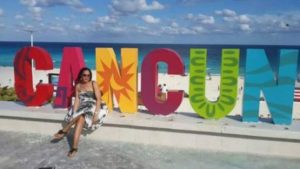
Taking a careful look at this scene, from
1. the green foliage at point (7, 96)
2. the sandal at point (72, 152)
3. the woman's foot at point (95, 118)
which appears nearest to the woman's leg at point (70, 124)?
the woman's foot at point (95, 118)

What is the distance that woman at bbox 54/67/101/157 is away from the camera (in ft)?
22.1

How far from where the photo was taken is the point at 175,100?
7.10m

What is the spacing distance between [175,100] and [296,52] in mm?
2335

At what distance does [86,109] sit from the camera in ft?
22.3

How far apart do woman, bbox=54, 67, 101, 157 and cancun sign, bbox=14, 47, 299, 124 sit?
0.55 m

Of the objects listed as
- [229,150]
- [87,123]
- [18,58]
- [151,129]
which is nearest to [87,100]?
[87,123]

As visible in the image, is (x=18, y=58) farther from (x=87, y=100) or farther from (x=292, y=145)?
(x=292, y=145)

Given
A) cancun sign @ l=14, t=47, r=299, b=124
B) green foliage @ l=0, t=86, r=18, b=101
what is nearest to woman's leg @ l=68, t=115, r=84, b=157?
cancun sign @ l=14, t=47, r=299, b=124

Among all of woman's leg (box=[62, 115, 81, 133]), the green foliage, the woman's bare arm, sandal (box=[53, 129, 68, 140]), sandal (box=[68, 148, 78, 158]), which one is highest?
the woman's bare arm

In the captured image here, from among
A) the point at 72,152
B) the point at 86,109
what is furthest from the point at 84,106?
the point at 72,152

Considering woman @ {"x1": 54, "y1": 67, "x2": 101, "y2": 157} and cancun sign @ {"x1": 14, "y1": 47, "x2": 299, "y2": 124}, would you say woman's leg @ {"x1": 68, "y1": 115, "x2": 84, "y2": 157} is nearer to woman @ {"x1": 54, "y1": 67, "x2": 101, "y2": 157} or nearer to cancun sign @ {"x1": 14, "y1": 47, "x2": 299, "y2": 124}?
woman @ {"x1": 54, "y1": 67, "x2": 101, "y2": 157}

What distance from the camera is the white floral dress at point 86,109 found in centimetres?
676

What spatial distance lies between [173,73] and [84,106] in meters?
1.78

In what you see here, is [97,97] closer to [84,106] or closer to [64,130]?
[84,106]
